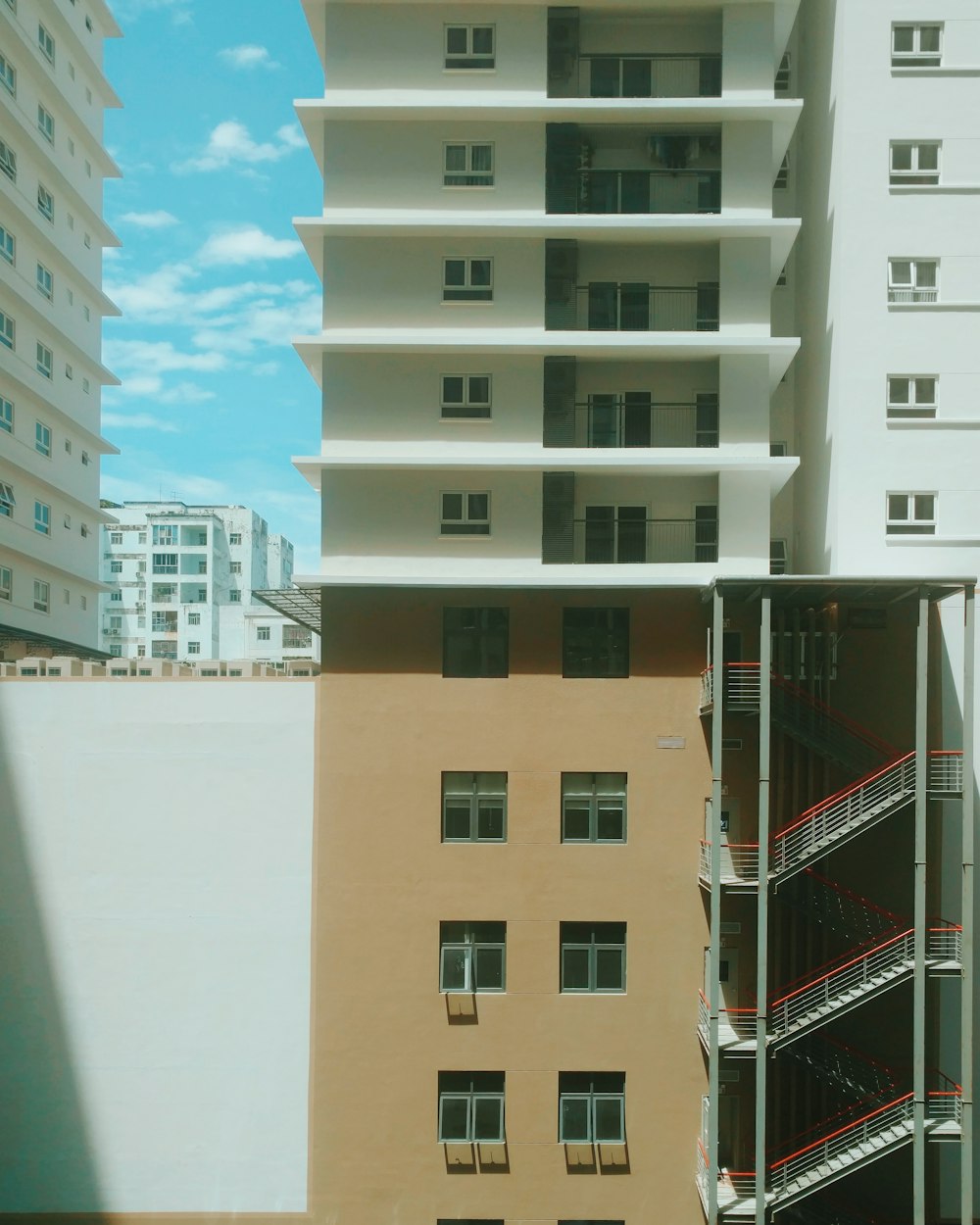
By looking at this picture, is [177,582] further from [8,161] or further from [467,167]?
[467,167]

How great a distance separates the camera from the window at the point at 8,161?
3522 cm

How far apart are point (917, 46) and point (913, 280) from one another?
552 centimetres

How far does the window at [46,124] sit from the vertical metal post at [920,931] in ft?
117

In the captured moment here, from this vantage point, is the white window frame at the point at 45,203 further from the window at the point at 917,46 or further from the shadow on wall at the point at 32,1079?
the window at the point at 917,46

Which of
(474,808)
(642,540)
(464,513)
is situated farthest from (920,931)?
(464,513)

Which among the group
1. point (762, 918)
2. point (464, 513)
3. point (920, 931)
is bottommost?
point (920, 931)

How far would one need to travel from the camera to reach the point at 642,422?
24.1 meters

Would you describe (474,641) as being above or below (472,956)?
above

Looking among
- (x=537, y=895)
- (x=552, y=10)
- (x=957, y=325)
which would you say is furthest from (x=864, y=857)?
(x=552, y=10)

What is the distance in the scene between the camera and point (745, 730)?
74.0ft

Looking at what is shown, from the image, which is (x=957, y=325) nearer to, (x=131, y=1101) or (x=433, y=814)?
(x=433, y=814)

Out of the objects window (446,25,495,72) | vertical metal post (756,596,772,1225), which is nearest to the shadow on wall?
vertical metal post (756,596,772,1225)

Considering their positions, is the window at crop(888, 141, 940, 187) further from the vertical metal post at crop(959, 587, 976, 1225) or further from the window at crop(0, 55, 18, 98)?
the window at crop(0, 55, 18, 98)

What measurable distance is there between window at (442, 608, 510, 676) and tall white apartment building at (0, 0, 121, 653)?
758 inches
